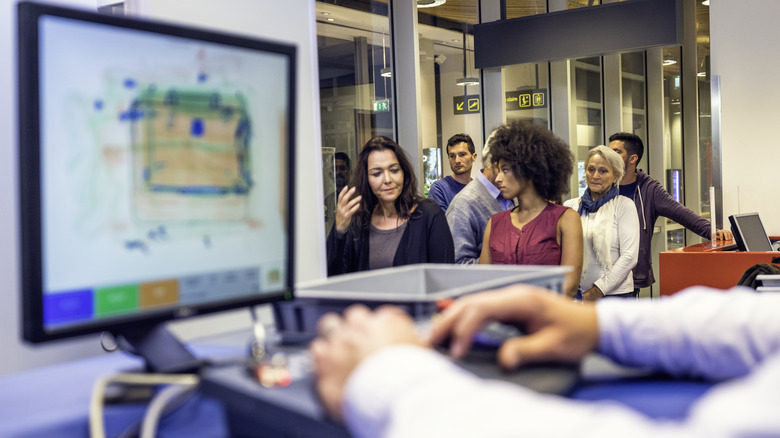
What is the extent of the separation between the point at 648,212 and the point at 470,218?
7.00 feet

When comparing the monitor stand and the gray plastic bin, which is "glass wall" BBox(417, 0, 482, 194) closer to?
the gray plastic bin

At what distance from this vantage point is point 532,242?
3061 mm

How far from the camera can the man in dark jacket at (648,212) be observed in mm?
4832

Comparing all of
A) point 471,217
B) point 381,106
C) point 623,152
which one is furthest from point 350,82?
point 471,217

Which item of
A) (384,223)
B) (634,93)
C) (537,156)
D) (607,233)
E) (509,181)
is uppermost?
(634,93)

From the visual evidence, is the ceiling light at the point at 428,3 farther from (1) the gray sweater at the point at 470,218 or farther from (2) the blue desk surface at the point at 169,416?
(2) the blue desk surface at the point at 169,416

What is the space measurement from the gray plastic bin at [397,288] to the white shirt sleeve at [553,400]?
0.29m

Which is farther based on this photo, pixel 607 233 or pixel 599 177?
pixel 599 177

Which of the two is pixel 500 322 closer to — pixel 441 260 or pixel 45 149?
pixel 45 149

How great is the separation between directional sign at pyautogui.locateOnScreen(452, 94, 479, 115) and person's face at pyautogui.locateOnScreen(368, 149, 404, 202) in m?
3.91

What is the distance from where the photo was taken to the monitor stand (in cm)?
92

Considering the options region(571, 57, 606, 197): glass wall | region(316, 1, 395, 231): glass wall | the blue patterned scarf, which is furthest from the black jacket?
region(571, 57, 606, 197): glass wall

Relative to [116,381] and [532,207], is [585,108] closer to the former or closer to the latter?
[532,207]

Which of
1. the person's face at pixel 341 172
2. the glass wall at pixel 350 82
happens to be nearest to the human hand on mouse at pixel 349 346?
the glass wall at pixel 350 82
